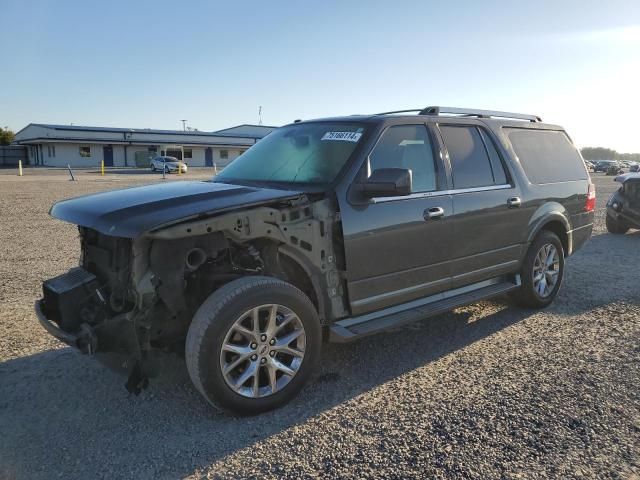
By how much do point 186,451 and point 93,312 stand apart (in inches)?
47.5

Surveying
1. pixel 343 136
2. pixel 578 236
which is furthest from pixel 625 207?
pixel 343 136

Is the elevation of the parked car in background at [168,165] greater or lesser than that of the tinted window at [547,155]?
greater

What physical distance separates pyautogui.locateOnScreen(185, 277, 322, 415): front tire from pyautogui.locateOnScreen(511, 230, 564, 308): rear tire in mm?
2796

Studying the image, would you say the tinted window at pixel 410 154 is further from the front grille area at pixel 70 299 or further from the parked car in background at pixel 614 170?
the parked car in background at pixel 614 170

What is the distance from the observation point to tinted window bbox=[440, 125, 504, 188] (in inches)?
179

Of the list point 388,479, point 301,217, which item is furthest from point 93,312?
point 388,479

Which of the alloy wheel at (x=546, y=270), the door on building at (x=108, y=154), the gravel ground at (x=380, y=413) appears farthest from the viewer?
the door on building at (x=108, y=154)

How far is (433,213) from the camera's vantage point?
4195mm

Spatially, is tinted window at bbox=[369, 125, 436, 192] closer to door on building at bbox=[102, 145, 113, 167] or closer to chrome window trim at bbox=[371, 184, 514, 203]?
chrome window trim at bbox=[371, 184, 514, 203]

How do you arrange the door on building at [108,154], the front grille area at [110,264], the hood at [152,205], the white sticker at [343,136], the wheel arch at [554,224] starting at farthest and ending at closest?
the door on building at [108,154] → the wheel arch at [554,224] → the white sticker at [343,136] → the front grille area at [110,264] → the hood at [152,205]

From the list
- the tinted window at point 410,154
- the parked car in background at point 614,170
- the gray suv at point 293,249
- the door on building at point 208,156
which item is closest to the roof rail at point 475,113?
the gray suv at point 293,249

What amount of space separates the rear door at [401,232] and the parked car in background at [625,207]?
26.5ft

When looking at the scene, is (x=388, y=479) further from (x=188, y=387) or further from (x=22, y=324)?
(x=22, y=324)

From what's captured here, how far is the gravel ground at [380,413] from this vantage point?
2.80 metres
